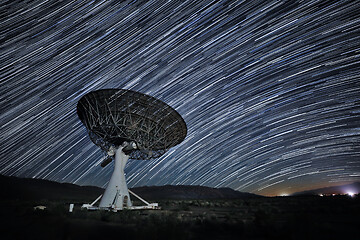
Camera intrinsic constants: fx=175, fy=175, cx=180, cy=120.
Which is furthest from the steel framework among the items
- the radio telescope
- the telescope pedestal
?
the telescope pedestal

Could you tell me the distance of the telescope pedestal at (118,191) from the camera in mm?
12117

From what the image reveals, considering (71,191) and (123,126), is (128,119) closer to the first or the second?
(123,126)

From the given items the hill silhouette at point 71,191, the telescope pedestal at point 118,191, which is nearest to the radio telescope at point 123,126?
the telescope pedestal at point 118,191

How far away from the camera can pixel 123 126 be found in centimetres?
1290

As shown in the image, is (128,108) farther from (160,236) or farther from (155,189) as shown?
(155,189)

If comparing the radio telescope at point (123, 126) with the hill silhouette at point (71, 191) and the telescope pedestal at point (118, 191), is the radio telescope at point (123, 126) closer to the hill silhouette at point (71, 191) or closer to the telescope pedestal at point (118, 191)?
the telescope pedestal at point (118, 191)

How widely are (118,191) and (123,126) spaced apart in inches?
185

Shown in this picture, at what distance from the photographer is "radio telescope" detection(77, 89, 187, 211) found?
1225cm

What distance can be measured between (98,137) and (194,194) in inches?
3512

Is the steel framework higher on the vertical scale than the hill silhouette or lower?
higher

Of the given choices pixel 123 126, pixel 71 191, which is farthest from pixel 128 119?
pixel 71 191

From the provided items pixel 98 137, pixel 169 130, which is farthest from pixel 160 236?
pixel 98 137

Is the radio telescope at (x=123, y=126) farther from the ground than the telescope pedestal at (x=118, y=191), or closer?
farther from the ground

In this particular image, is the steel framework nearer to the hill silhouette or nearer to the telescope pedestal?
the telescope pedestal
